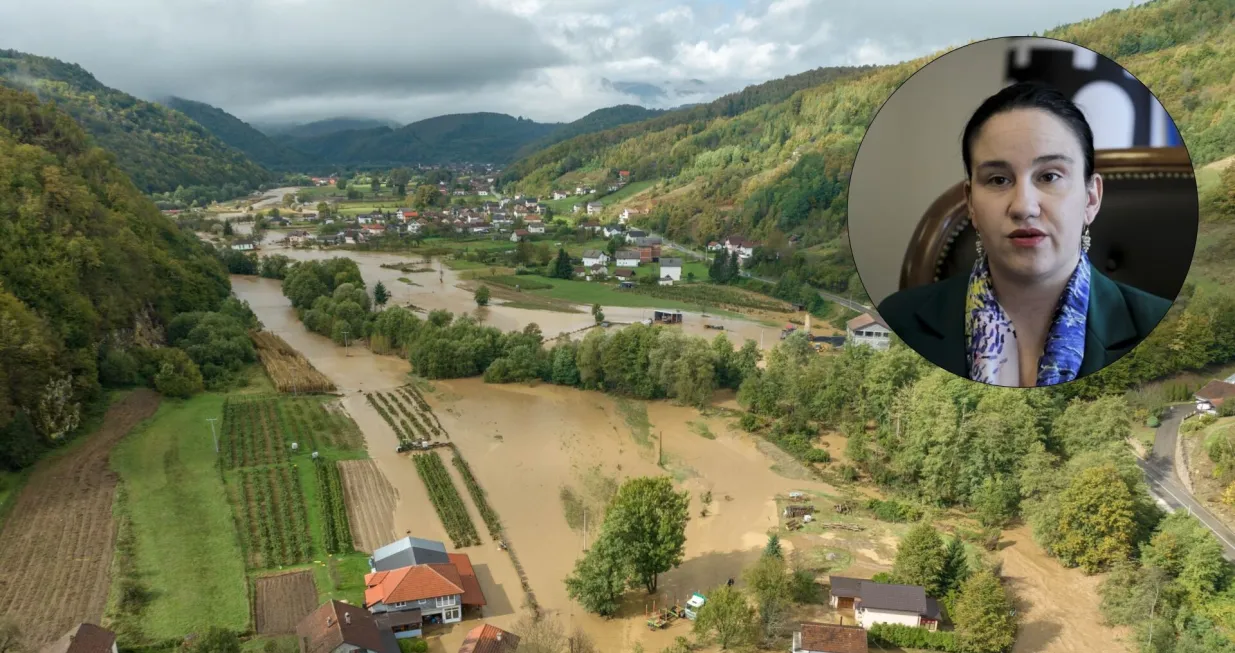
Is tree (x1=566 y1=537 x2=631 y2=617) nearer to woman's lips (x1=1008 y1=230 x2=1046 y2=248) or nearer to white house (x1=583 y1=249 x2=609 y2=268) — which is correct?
woman's lips (x1=1008 y1=230 x2=1046 y2=248)

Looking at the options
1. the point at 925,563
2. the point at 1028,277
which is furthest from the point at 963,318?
the point at 925,563

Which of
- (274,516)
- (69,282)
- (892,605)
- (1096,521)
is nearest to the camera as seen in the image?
(892,605)

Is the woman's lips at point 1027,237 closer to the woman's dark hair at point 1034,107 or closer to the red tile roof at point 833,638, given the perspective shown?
the woman's dark hair at point 1034,107

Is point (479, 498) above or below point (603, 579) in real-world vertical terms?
below

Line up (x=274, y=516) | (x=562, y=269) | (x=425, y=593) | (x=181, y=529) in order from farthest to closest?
(x=562, y=269) < (x=274, y=516) < (x=181, y=529) < (x=425, y=593)

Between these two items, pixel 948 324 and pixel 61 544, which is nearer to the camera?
pixel 948 324

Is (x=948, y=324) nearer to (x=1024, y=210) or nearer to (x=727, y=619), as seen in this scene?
(x=1024, y=210)

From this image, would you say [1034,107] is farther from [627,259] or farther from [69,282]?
[627,259]

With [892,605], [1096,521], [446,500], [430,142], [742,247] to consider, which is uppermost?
[430,142]
